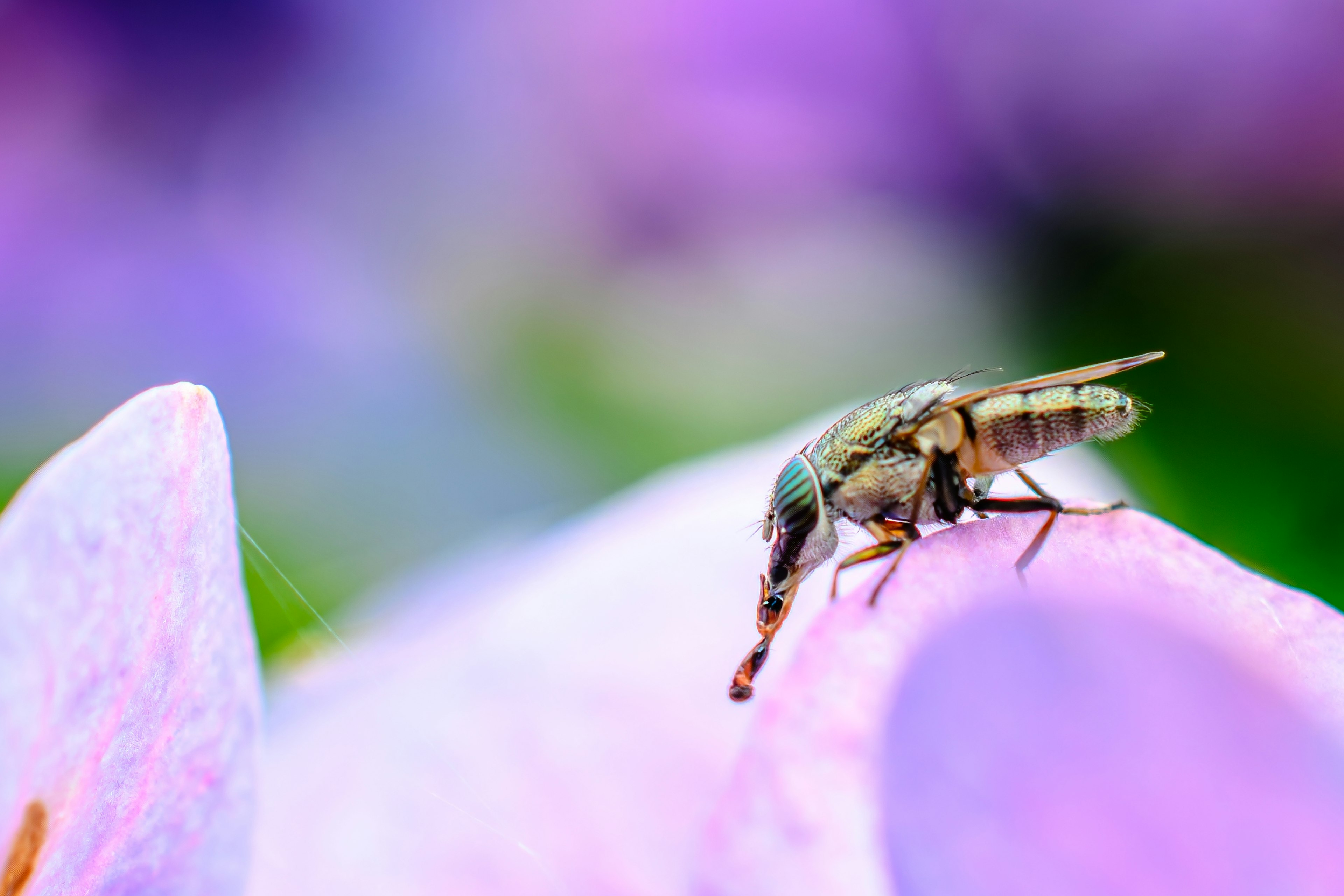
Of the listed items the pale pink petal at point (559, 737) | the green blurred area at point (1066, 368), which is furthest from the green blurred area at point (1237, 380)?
the pale pink petal at point (559, 737)

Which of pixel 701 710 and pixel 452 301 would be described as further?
pixel 452 301

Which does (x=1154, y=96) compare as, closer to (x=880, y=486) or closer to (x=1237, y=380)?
(x=1237, y=380)

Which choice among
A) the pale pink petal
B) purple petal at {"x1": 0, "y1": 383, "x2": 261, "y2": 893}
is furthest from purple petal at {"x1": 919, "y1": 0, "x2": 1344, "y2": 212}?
purple petal at {"x1": 0, "y1": 383, "x2": 261, "y2": 893}

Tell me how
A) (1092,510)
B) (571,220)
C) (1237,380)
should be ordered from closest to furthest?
1. (1092,510)
2. (1237,380)
3. (571,220)

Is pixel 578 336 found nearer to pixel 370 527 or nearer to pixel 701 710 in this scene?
pixel 370 527

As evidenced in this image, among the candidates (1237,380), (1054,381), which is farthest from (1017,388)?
(1237,380)

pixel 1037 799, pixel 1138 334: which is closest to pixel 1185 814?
pixel 1037 799

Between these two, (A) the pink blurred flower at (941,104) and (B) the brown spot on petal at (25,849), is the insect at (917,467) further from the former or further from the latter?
(A) the pink blurred flower at (941,104)

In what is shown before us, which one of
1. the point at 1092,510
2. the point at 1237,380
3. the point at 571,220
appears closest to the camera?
the point at 1092,510
